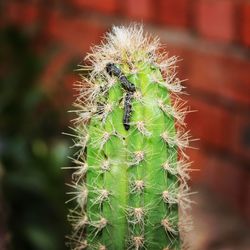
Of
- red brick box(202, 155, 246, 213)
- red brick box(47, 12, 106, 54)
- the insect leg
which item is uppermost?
the insect leg

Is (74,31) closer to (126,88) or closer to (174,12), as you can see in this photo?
(174,12)

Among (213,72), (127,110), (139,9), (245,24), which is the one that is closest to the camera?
(127,110)

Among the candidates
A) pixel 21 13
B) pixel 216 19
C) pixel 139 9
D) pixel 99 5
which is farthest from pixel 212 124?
pixel 21 13

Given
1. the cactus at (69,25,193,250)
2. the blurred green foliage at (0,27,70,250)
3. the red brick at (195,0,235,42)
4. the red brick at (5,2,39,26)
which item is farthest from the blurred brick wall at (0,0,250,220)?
the cactus at (69,25,193,250)

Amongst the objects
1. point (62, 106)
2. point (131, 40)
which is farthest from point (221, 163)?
point (131, 40)

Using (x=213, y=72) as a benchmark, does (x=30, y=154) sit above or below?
below

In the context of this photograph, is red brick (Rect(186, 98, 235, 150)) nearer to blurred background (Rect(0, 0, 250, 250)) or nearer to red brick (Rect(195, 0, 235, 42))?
blurred background (Rect(0, 0, 250, 250))

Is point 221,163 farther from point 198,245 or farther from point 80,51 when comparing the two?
point 80,51
